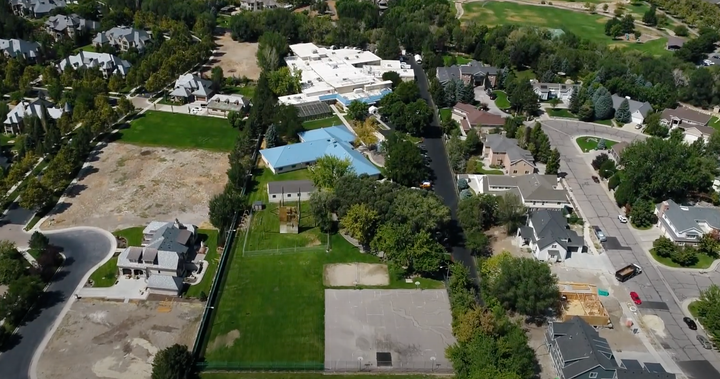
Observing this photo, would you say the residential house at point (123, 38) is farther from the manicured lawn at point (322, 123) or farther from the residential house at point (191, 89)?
the manicured lawn at point (322, 123)

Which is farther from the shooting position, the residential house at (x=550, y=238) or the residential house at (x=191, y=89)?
the residential house at (x=191, y=89)

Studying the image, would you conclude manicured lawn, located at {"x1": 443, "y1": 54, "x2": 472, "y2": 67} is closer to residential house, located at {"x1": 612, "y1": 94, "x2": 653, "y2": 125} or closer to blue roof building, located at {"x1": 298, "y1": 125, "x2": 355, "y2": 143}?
residential house, located at {"x1": 612, "y1": 94, "x2": 653, "y2": 125}

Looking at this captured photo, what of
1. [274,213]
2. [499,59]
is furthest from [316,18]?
[274,213]

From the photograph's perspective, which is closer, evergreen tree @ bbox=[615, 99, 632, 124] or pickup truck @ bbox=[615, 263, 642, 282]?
pickup truck @ bbox=[615, 263, 642, 282]

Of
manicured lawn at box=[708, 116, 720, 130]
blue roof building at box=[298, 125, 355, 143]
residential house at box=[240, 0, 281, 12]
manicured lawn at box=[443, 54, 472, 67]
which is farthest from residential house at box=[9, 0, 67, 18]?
manicured lawn at box=[708, 116, 720, 130]

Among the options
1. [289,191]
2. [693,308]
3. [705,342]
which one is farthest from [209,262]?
[693,308]

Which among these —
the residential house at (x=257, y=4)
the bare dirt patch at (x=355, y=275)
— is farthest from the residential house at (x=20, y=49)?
the bare dirt patch at (x=355, y=275)
